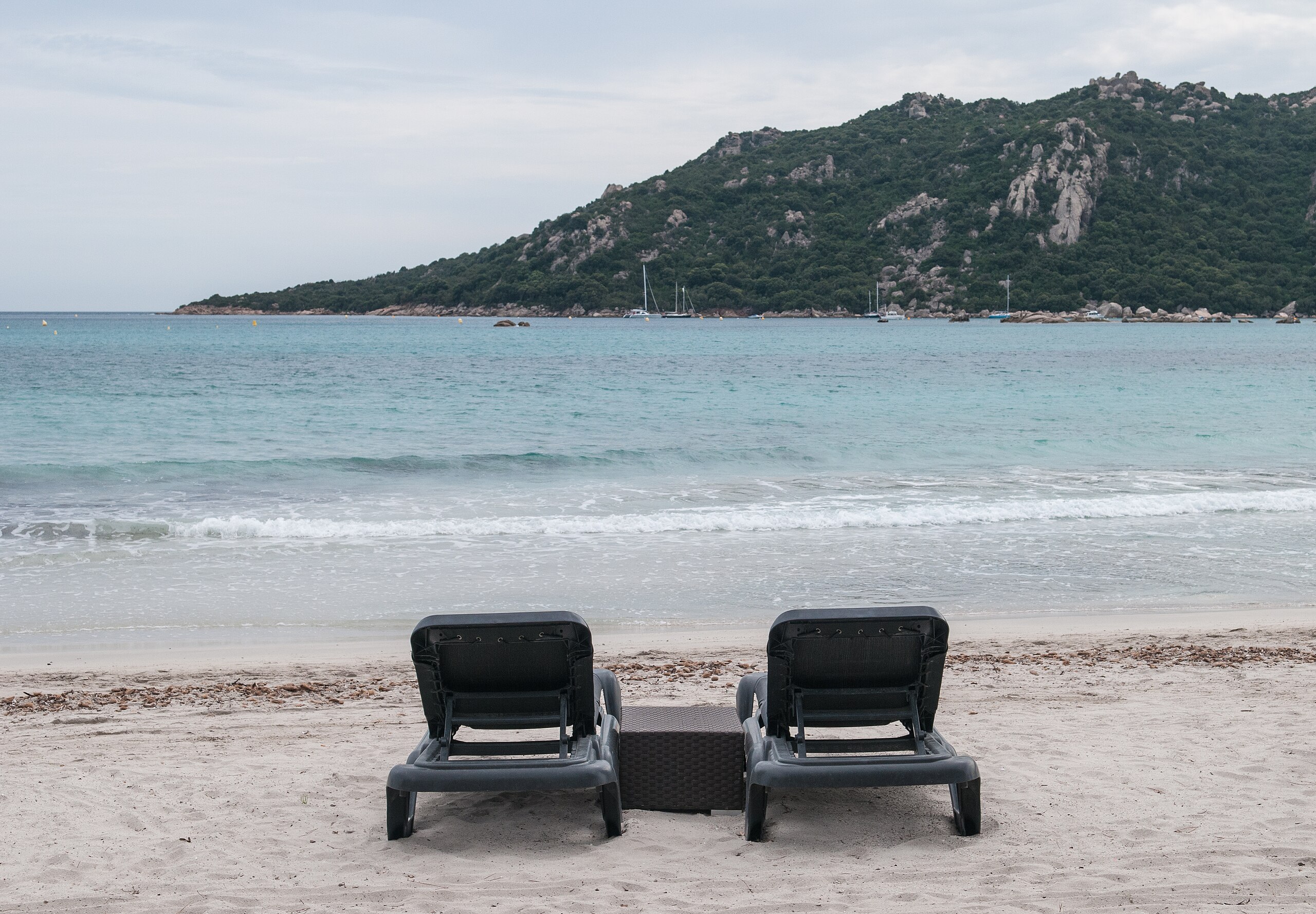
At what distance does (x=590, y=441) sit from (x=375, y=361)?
31.3m

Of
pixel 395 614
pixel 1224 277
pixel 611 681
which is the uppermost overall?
pixel 1224 277

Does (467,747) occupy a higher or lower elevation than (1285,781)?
higher

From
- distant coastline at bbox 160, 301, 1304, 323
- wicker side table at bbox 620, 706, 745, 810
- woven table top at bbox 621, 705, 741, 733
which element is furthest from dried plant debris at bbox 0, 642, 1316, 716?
distant coastline at bbox 160, 301, 1304, 323

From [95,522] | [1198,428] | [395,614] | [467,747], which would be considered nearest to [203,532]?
[95,522]

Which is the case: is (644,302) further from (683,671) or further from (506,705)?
(506,705)

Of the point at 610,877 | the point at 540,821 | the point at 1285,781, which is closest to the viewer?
the point at 610,877

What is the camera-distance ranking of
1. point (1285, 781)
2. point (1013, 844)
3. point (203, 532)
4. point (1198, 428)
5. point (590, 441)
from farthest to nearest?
point (1198, 428), point (590, 441), point (203, 532), point (1285, 781), point (1013, 844)

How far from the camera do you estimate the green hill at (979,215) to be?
320 feet

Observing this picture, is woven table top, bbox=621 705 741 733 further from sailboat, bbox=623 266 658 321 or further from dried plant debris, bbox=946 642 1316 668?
sailboat, bbox=623 266 658 321

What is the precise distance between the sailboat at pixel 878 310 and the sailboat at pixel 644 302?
22.5 metres

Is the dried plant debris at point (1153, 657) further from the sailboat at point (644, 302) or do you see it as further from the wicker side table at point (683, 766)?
the sailboat at point (644, 302)

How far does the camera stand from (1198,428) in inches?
875

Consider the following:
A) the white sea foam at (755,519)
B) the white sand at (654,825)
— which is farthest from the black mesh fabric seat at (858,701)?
the white sea foam at (755,519)

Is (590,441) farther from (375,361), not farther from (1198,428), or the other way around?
(375,361)
